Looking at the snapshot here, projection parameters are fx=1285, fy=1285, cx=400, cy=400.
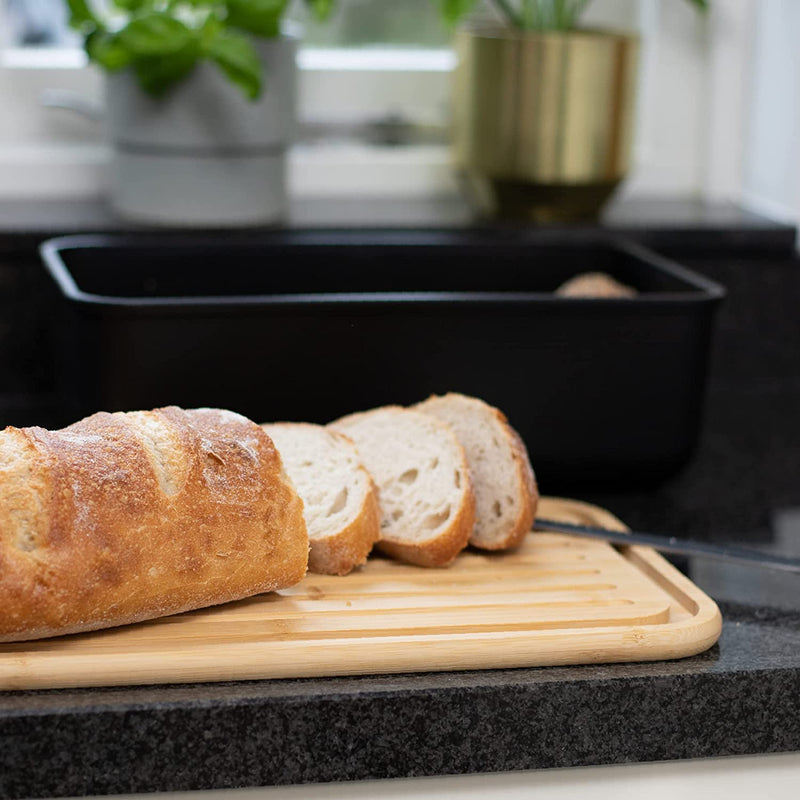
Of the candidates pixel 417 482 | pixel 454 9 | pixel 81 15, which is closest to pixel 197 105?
pixel 81 15

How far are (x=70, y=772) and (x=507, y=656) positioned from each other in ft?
0.98

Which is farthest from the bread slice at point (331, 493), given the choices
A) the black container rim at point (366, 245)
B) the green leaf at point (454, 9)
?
the green leaf at point (454, 9)

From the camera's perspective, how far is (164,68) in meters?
1.47

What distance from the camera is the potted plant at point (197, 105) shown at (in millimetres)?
1448

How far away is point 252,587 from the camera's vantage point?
93cm

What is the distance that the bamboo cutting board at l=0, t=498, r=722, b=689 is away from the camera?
849 millimetres

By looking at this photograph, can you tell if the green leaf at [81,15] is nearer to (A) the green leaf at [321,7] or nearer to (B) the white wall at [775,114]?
(A) the green leaf at [321,7]

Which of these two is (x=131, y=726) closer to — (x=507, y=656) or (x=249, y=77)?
(x=507, y=656)

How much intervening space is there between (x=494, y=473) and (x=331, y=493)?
0.15 metres

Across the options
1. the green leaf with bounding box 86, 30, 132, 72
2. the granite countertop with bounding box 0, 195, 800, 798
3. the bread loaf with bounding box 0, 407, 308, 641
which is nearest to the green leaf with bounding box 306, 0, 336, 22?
the green leaf with bounding box 86, 30, 132, 72

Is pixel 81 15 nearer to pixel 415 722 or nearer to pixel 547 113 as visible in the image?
pixel 547 113

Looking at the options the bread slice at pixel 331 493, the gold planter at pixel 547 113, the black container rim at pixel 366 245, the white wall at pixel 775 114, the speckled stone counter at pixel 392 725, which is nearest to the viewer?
the speckled stone counter at pixel 392 725

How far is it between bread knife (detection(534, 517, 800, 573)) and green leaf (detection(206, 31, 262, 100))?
0.65 metres

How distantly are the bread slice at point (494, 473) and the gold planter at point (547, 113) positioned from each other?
1.93 feet
